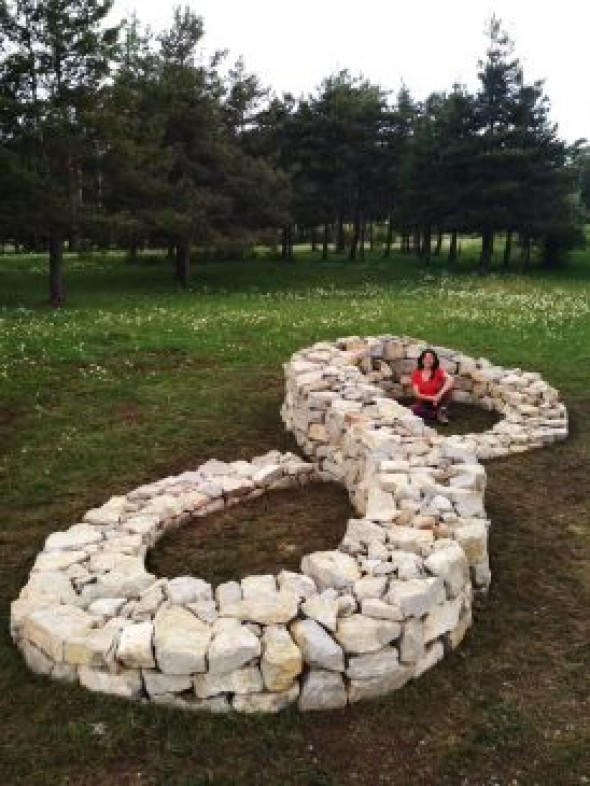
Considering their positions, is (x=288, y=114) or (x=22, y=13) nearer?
(x=22, y=13)

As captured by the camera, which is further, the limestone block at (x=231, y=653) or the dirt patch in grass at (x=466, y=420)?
the dirt patch in grass at (x=466, y=420)

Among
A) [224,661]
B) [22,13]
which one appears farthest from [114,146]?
→ [224,661]

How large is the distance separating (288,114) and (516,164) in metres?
14.8

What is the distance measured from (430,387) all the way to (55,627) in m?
9.84

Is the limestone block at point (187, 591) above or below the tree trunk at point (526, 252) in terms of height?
below

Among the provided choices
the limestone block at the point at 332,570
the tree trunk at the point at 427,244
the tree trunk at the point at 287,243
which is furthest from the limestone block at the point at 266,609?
the tree trunk at the point at 427,244

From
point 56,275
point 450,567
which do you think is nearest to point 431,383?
point 450,567

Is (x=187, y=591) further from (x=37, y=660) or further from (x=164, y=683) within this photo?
(x=37, y=660)

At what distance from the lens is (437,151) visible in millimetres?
45406

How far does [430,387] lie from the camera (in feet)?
50.1

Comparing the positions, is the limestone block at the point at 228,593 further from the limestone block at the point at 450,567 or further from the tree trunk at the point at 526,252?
the tree trunk at the point at 526,252

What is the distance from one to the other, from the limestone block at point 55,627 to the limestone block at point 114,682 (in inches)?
11.8

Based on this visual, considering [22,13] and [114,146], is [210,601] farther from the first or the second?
[22,13]

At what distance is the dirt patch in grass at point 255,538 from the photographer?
9195mm
